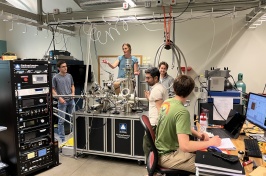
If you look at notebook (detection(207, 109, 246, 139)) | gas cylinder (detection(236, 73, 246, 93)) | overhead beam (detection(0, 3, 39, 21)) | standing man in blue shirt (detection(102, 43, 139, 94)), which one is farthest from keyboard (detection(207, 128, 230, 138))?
overhead beam (detection(0, 3, 39, 21))

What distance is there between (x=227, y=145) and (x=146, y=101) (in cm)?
200

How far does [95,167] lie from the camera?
10.2ft

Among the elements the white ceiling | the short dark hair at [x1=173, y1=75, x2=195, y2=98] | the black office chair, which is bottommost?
the black office chair

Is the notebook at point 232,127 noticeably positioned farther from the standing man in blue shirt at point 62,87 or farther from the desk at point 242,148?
the standing man in blue shirt at point 62,87

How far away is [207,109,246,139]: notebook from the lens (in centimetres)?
212

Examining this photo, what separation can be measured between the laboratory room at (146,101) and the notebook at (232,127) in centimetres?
1

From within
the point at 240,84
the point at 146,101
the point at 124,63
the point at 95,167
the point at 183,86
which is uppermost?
the point at 124,63

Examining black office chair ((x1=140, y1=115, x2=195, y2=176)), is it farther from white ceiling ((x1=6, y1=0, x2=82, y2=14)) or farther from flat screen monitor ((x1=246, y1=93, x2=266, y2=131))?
white ceiling ((x1=6, y1=0, x2=82, y2=14))

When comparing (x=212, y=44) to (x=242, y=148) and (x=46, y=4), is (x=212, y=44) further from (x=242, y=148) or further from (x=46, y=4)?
(x=46, y=4)

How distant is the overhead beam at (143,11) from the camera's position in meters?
2.89

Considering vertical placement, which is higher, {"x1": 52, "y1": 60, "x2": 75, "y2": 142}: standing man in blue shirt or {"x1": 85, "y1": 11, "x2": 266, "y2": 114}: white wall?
{"x1": 85, "y1": 11, "x2": 266, "y2": 114}: white wall

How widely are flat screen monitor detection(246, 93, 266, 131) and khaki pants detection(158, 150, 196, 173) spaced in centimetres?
76

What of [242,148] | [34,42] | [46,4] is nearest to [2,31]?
[34,42]

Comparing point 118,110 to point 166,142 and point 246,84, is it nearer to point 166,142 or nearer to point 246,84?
point 166,142
